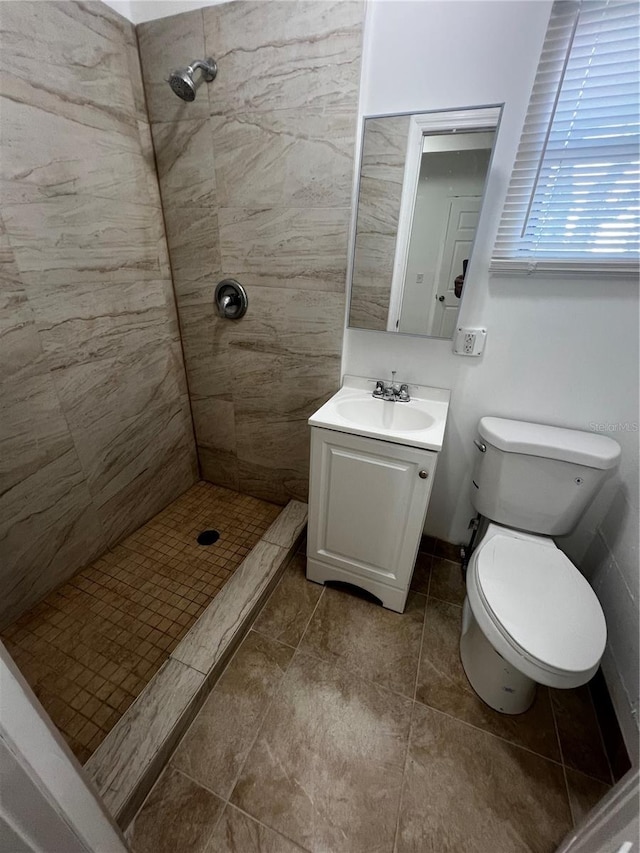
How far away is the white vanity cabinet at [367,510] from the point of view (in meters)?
1.20

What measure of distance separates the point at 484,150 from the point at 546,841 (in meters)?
2.04

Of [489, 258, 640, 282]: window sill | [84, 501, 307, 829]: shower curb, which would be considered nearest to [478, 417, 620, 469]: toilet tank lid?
[489, 258, 640, 282]: window sill

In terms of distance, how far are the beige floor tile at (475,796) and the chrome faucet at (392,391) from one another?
3.75ft

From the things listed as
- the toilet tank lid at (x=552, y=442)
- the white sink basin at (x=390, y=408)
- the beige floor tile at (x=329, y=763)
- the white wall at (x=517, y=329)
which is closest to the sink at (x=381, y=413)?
the white sink basin at (x=390, y=408)

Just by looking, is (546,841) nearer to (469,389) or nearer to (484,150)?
(469,389)

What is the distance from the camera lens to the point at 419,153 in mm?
1203

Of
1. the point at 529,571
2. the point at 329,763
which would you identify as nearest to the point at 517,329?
the point at 529,571

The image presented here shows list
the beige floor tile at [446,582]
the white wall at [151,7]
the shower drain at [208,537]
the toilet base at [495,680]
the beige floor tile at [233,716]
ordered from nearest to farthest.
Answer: the beige floor tile at [233,716] < the toilet base at [495,680] < the white wall at [151,7] < the beige floor tile at [446,582] < the shower drain at [208,537]

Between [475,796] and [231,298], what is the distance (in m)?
1.98

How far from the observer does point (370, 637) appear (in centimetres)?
138

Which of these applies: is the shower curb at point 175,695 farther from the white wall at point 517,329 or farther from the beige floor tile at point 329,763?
the white wall at point 517,329

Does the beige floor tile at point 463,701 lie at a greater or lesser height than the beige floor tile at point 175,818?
greater

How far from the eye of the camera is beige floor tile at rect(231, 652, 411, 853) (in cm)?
92

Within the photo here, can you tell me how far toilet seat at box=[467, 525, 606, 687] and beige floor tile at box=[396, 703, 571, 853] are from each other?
0.39 meters
